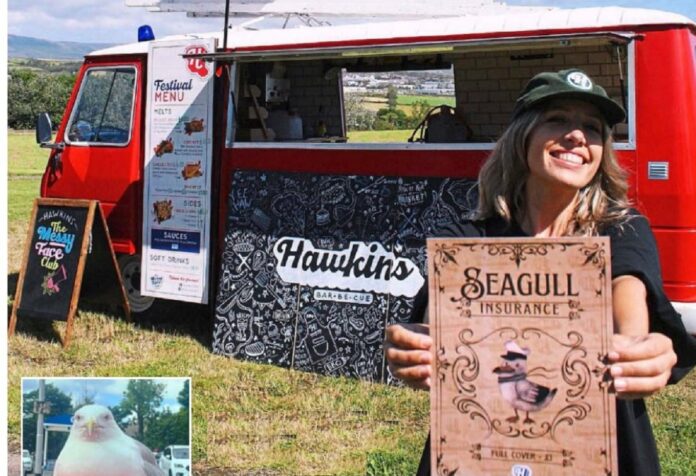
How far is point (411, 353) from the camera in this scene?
193 cm

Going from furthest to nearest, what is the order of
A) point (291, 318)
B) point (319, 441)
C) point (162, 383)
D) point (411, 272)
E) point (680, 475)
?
point (291, 318)
point (411, 272)
point (319, 441)
point (680, 475)
point (162, 383)

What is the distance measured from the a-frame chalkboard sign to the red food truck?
0.84 ft

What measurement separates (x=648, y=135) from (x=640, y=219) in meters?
3.75

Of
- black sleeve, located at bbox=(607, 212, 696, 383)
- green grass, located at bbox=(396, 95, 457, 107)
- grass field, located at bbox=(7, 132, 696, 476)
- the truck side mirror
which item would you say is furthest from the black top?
green grass, located at bbox=(396, 95, 457, 107)

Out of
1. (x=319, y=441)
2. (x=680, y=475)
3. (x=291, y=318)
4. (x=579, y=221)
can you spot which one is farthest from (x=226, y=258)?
(x=579, y=221)

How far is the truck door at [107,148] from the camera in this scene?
777 cm

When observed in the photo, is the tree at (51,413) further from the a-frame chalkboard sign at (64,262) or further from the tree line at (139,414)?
the a-frame chalkboard sign at (64,262)

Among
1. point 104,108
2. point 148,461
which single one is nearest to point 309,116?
point 104,108

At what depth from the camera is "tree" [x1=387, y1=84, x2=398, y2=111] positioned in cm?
862

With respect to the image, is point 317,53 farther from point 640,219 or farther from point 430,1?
point 640,219

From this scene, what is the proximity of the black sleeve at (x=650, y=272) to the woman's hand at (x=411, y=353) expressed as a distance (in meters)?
0.41

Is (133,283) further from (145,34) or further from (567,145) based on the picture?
(567,145)

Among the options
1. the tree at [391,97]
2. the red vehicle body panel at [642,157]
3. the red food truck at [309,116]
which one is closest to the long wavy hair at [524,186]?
the red vehicle body panel at [642,157]

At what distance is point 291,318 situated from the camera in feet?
22.1
